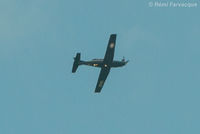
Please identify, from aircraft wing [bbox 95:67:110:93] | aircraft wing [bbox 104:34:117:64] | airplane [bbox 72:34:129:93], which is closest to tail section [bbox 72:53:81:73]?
airplane [bbox 72:34:129:93]

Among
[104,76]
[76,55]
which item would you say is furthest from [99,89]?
[76,55]

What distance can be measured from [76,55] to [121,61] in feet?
29.0

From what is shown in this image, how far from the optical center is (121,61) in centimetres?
13825

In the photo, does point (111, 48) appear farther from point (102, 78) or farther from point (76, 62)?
point (102, 78)

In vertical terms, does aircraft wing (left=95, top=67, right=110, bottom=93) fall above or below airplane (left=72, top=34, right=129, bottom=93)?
below

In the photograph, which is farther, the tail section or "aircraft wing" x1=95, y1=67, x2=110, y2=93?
"aircraft wing" x1=95, y1=67, x2=110, y2=93

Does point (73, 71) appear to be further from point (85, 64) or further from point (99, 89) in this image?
point (99, 89)

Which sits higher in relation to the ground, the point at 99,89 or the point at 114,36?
the point at 114,36

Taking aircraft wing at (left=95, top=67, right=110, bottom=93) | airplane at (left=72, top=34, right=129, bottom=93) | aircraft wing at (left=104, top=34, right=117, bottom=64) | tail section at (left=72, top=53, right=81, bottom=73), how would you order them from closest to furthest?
aircraft wing at (left=104, top=34, right=117, bottom=64) < airplane at (left=72, top=34, right=129, bottom=93) < tail section at (left=72, top=53, right=81, bottom=73) < aircraft wing at (left=95, top=67, right=110, bottom=93)

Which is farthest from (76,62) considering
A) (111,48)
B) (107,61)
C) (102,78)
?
(102,78)

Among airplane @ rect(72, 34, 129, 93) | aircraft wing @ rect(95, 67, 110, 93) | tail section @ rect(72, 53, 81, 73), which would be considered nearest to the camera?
airplane @ rect(72, 34, 129, 93)

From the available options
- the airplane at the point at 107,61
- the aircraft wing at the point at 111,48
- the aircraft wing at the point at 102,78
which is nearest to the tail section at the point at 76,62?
the airplane at the point at 107,61

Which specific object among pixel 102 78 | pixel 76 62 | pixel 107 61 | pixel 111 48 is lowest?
pixel 102 78

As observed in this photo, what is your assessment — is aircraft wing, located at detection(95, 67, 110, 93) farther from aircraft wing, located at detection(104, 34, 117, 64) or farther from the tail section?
the tail section
